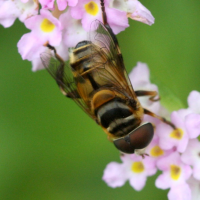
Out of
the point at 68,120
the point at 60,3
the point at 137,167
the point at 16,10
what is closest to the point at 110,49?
the point at 60,3

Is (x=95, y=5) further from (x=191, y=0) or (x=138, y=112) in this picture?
(x=191, y=0)

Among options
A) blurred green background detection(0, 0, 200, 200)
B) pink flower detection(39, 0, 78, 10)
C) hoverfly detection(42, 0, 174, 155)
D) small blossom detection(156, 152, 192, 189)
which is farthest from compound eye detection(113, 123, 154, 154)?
blurred green background detection(0, 0, 200, 200)

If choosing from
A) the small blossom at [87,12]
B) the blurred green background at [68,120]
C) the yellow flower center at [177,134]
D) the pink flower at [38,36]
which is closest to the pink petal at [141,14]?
the small blossom at [87,12]

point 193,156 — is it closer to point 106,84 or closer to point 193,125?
point 193,125

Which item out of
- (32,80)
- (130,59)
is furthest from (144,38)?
(32,80)

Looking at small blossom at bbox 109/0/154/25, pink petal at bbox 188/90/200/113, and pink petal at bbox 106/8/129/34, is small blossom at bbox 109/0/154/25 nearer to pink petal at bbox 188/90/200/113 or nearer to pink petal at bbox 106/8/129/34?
pink petal at bbox 106/8/129/34
